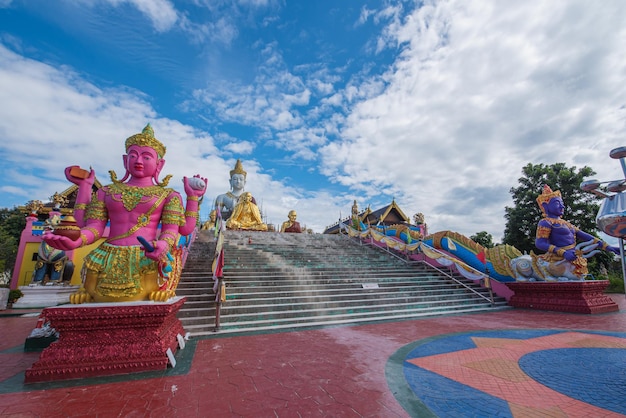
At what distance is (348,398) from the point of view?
298 cm

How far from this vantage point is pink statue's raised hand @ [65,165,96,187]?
4156mm

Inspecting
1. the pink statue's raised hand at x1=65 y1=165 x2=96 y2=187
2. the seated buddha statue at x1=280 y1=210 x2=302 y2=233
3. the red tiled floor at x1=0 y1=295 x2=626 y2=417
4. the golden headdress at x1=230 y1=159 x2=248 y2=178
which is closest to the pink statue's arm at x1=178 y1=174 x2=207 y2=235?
the pink statue's raised hand at x1=65 y1=165 x2=96 y2=187

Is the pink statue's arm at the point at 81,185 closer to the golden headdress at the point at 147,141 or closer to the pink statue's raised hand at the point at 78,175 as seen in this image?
the pink statue's raised hand at the point at 78,175

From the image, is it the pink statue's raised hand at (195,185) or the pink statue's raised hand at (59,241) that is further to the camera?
the pink statue's raised hand at (195,185)

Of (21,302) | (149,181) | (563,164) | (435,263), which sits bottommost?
(21,302)

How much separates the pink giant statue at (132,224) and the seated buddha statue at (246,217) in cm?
1396

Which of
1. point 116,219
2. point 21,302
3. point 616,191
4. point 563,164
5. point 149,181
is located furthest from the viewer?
point 563,164

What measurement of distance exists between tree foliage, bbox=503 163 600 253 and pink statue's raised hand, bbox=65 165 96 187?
20859 mm

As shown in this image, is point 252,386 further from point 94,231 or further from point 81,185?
point 81,185

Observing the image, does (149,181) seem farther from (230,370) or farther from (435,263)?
(435,263)

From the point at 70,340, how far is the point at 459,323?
705 cm

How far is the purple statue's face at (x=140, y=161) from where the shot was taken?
448 centimetres

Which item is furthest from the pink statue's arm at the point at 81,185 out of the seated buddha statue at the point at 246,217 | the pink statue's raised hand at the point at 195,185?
the seated buddha statue at the point at 246,217

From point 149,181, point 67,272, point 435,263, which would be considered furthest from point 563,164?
point 67,272
